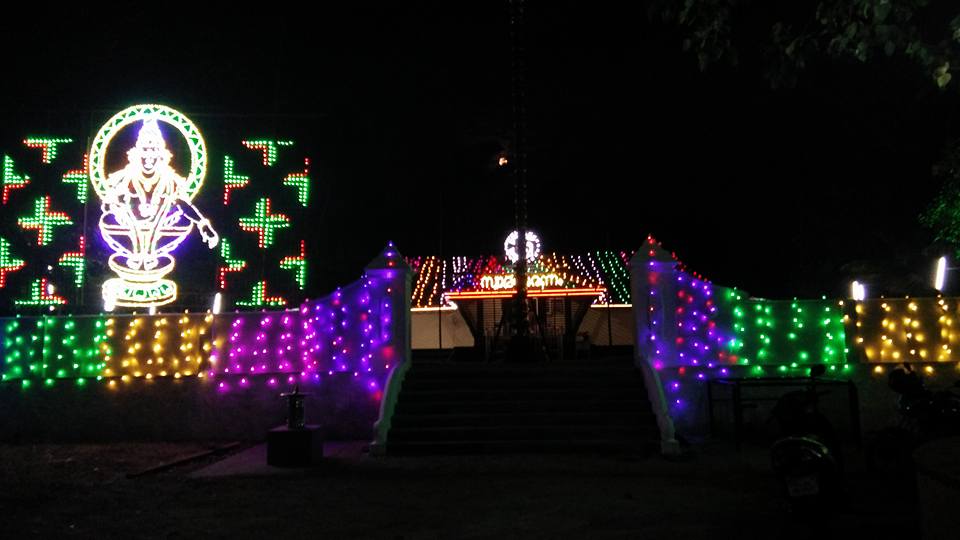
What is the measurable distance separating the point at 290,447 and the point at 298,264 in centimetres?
951

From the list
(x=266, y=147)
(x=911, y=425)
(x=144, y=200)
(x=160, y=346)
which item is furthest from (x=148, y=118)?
(x=911, y=425)

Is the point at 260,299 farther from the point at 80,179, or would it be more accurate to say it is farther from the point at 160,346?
the point at 160,346

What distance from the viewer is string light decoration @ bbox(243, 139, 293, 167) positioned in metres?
19.0

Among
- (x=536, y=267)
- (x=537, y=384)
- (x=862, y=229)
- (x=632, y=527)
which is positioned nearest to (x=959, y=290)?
(x=862, y=229)

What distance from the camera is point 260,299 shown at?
61.2 feet

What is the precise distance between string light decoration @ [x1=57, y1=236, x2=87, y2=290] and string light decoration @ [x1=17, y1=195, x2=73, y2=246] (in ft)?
2.44

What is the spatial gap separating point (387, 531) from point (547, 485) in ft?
8.07

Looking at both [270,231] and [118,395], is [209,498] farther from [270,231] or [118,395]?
[270,231]

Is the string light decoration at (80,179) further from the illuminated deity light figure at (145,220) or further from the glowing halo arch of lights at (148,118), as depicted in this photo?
the illuminated deity light figure at (145,220)

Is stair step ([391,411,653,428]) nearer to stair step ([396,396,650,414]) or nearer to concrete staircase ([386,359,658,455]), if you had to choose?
concrete staircase ([386,359,658,455])

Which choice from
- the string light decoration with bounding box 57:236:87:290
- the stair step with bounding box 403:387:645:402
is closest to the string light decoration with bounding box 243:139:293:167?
the string light decoration with bounding box 57:236:87:290

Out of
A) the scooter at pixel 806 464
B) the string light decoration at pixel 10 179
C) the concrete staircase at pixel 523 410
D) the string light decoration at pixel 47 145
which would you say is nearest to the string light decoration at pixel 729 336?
the concrete staircase at pixel 523 410

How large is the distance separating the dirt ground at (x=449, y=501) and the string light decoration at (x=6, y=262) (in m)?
9.26

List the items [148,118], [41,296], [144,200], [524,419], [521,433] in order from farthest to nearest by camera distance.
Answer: [41,296], [148,118], [144,200], [524,419], [521,433]
